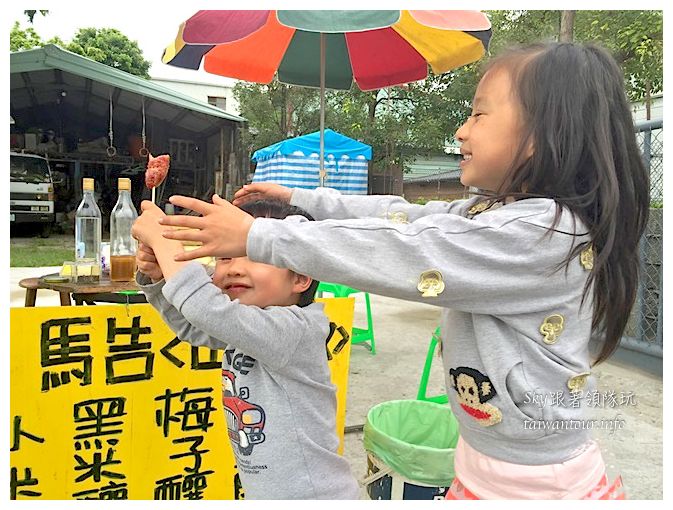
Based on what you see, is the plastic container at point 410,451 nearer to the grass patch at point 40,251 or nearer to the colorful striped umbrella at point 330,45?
the colorful striped umbrella at point 330,45

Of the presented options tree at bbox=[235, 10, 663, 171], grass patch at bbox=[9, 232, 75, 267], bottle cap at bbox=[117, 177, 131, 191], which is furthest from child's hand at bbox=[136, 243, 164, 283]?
tree at bbox=[235, 10, 663, 171]

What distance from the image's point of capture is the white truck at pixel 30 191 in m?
10.8

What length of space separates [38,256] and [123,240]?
24.6ft

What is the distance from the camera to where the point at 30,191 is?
11.0m

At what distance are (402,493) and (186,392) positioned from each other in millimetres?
913

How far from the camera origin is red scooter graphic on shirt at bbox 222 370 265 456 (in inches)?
48.2

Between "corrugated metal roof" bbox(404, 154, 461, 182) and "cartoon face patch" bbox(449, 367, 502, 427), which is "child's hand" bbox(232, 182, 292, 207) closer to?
"cartoon face patch" bbox(449, 367, 502, 427)

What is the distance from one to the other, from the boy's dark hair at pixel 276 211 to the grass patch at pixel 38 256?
21.5ft

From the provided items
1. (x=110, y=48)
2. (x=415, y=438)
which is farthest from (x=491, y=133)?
(x=110, y=48)

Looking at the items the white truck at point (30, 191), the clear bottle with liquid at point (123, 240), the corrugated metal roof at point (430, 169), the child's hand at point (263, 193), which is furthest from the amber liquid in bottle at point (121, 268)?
the corrugated metal roof at point (430, 169)

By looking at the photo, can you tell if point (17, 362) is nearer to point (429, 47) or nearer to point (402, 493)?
→ point (402, 493)

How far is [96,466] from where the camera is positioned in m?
1.92

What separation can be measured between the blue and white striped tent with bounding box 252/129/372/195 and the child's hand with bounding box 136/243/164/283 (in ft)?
24.8

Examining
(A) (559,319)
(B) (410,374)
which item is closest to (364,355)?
(B) (410,374)
